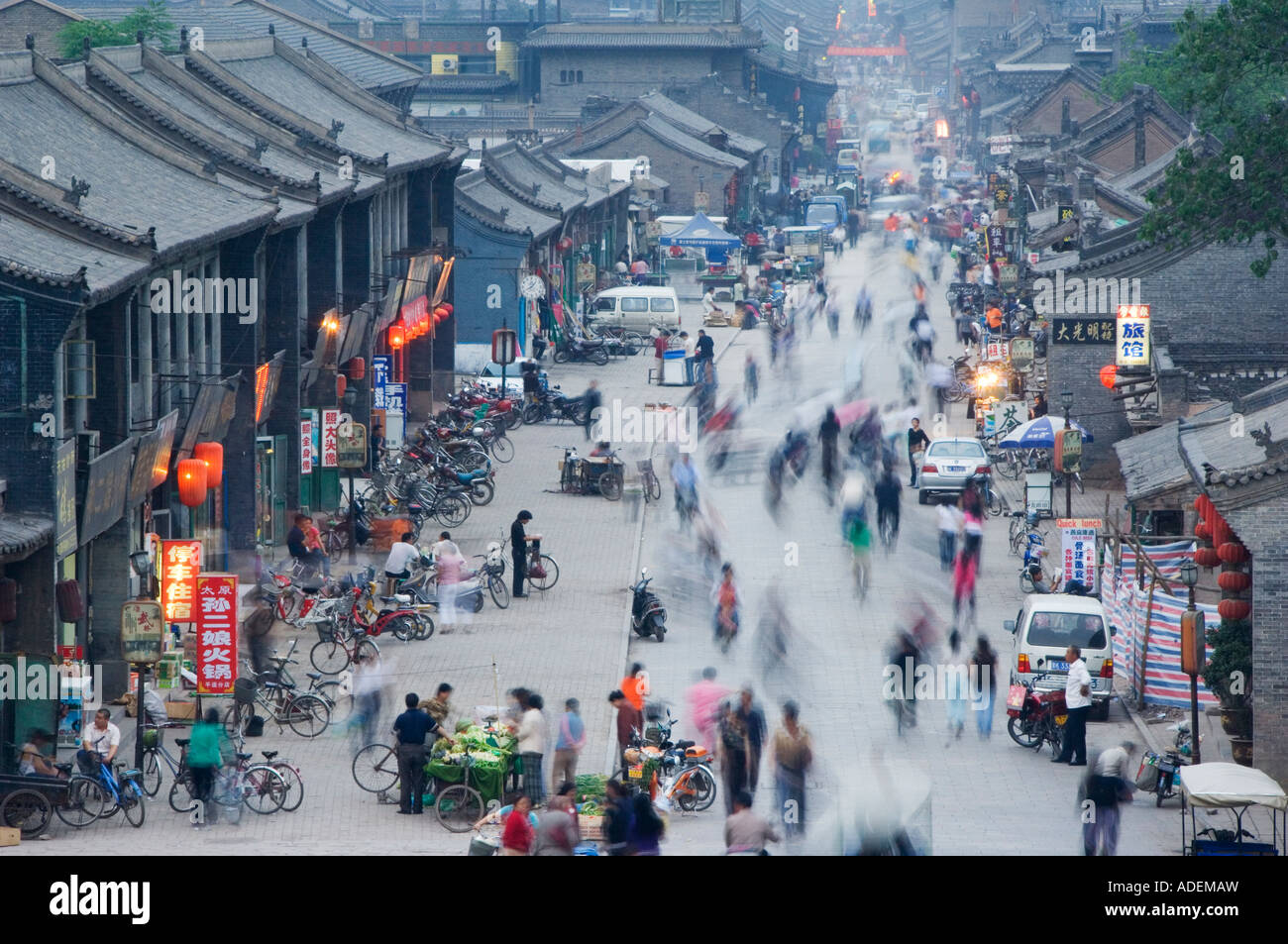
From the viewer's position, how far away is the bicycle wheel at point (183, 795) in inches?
868

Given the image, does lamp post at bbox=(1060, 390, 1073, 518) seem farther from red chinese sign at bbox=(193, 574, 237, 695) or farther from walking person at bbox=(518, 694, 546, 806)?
red chinese sign at bbox=(193, 574, 237, 695)

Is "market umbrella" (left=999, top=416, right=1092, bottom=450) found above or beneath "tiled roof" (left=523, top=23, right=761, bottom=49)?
beneath

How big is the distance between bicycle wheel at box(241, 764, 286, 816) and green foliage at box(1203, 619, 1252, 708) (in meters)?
10.9

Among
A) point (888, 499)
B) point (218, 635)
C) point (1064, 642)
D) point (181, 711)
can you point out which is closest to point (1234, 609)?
point (1064, 642)

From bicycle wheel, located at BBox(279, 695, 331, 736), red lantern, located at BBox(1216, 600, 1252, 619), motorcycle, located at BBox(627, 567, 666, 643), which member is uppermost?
red lantern, located at BBox(1216, 600, 1252, 619)

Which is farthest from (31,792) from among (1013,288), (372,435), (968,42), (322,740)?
(968,42)

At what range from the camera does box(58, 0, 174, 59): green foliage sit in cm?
5762

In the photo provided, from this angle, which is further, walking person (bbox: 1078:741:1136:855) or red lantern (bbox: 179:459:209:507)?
red lantern (bbox: 179:459:209:507)

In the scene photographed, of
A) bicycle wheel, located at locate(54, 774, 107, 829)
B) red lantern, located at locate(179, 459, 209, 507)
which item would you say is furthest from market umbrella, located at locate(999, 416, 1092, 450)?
bicycle wheel, located at locate(54, 774, 107, 829)

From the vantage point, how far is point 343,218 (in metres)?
42.4

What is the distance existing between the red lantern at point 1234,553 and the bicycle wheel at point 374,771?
10.1 m

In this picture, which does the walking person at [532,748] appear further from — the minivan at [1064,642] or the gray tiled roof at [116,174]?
the gray tiled roof at [116,174]
